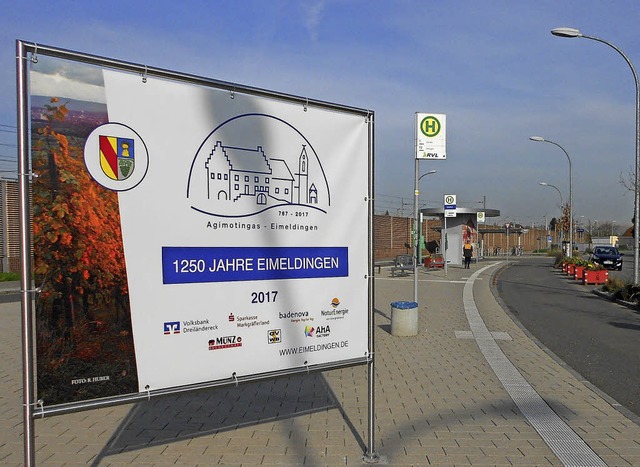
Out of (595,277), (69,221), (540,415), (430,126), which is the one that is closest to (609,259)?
(595,277)

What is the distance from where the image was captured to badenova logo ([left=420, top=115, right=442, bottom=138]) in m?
11.1

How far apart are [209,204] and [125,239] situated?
560mm

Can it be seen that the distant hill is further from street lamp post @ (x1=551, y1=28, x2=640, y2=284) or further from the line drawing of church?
street lamp post @ (x1=551, y1=28, x2=640, y2=284)

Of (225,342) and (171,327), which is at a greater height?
(171,327)

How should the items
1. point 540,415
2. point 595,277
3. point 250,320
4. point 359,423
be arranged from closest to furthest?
point 250,320 < point 359,423 < point 540,415 < point 595,277

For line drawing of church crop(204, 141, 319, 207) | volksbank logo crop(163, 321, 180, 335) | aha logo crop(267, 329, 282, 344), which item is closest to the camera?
volksbank logo crop(163, 321, 180, 335)

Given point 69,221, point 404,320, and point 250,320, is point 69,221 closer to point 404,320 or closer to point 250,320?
point 250,320

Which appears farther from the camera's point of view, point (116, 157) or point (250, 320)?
point (250, 320)

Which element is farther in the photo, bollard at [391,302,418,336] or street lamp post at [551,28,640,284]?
street lamp post at [551,28,640,284]

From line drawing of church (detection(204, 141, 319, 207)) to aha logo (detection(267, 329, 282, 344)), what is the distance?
0.86m

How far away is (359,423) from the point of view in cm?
502

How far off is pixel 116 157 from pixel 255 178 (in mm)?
913

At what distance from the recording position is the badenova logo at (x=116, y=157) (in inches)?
116

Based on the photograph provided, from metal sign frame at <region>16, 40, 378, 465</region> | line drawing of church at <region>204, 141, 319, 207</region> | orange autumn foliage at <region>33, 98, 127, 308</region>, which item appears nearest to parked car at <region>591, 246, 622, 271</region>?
line drawing of church at <region>204, 141, 319, 207</region>
